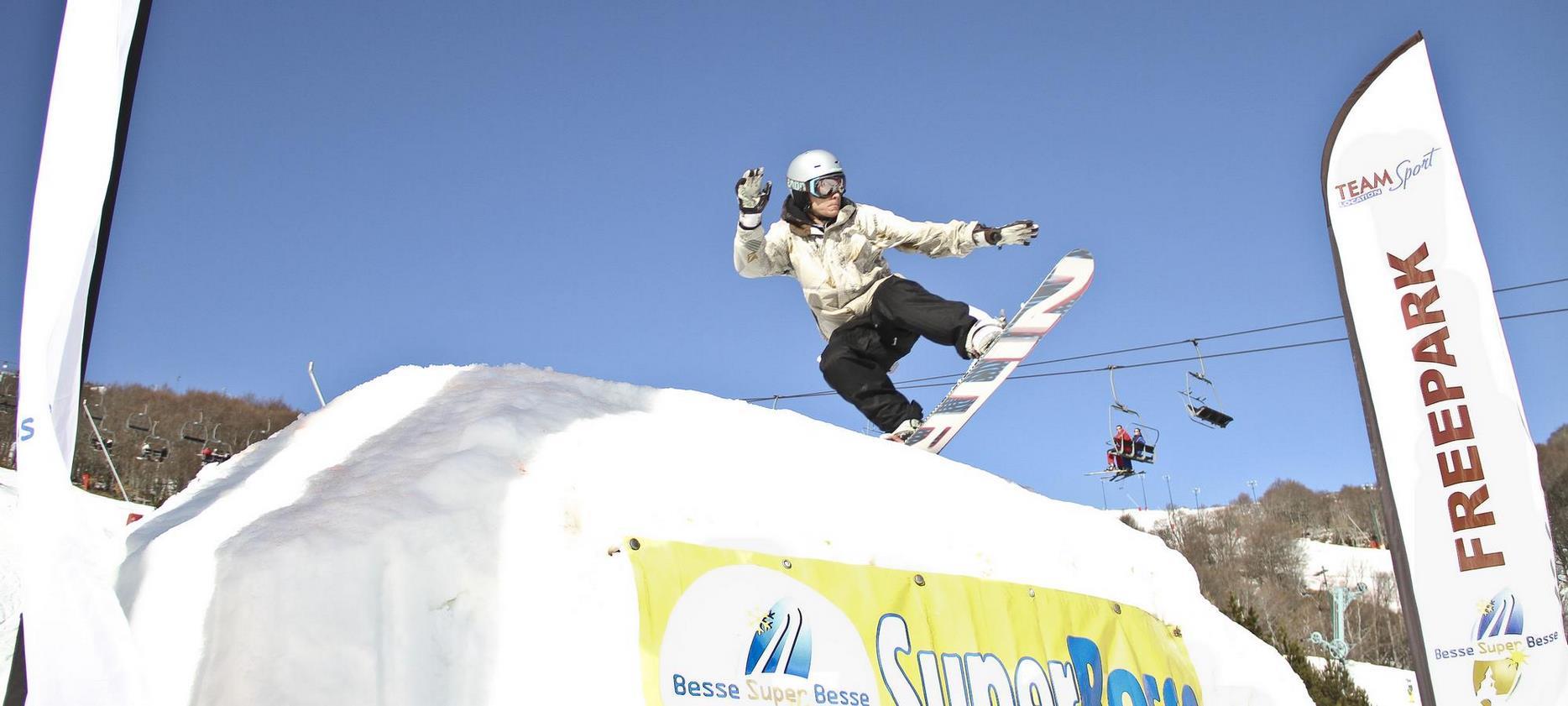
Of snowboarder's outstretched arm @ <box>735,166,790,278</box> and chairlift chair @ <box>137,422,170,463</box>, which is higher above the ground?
chairlift chair @ <box>137,422,170,463</box>

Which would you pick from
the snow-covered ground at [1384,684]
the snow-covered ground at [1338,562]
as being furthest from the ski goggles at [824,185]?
the snow-covered ground at [1338,562]

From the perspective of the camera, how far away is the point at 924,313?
5.89 metres

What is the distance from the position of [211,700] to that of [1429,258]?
6.57 metres

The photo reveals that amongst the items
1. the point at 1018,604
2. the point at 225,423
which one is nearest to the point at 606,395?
the point at 1018,604

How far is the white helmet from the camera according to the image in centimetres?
595

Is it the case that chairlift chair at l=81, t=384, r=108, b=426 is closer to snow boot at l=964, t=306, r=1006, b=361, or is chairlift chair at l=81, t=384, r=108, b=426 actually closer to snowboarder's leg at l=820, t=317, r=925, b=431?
snowboarder's leg at l=820, t=317, r=925, b=431

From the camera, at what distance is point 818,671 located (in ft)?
9.89

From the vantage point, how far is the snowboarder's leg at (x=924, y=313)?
5.87m

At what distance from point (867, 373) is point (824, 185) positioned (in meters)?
1.03

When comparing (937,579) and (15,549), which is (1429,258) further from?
(15,549)

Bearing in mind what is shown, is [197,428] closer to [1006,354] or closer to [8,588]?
[8,588]

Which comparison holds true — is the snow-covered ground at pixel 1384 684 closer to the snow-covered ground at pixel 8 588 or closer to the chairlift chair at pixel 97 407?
the snow-covered ground at pixel 8 588

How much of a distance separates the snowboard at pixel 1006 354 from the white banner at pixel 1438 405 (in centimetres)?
187

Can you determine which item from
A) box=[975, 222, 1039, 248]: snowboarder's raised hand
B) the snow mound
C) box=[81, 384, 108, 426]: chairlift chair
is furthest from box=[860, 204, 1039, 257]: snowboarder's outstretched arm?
box=[81, 384, 108, 426]: chairlift chair
